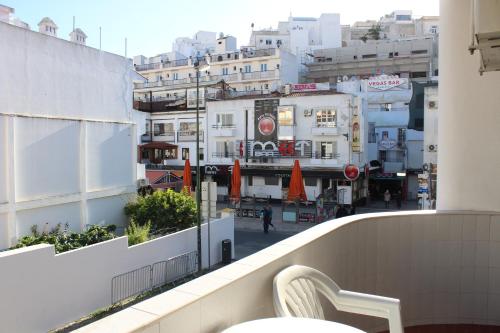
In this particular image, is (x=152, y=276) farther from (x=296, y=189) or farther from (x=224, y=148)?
(x=224, y=148)

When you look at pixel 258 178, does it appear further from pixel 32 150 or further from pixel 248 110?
pixel 32 150

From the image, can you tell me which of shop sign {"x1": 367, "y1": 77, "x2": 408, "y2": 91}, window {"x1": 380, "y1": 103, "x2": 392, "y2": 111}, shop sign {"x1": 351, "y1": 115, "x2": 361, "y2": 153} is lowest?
shop sign {"x1": 351, "y1": 115, "x2": 361, "y2": 153}

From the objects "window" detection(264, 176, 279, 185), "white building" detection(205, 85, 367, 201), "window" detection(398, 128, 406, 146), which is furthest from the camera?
"window" detection(398, 128, 406, 146)

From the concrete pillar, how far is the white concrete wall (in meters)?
8.28

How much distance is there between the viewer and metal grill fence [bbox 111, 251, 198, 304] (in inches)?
486

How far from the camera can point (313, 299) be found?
3529mm

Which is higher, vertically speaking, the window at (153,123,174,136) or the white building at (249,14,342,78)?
the white building at (249,14,342,78)

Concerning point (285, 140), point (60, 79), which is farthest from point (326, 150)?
point (60, 79)

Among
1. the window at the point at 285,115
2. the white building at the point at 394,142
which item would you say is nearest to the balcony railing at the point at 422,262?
the window at the point at 285,115

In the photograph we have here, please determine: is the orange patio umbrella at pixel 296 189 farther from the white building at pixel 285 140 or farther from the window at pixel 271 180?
the window at pixel 271 180

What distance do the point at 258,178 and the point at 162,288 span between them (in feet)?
69.7

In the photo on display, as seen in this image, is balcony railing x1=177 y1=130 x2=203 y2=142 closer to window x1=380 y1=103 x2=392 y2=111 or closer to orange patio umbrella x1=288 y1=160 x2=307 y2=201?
orange patio umbrella x1=288 y1=160 x2=307 y2=201

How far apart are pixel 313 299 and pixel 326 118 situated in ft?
94.5

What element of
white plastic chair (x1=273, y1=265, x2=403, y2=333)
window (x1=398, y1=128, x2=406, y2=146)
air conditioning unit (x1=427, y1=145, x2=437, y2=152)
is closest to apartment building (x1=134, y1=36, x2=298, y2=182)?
window (x1=398, y1=128, x2=406, y2=146)
